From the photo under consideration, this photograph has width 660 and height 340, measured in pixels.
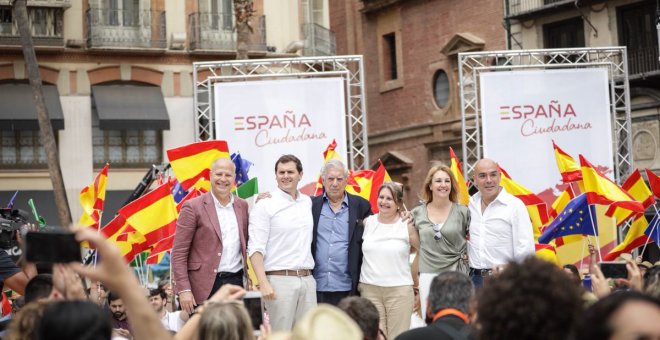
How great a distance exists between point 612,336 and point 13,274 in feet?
24.6

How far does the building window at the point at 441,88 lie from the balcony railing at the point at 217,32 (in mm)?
6075

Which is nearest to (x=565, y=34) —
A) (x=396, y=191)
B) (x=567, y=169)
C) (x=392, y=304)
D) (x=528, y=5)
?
(x=528, y=5)

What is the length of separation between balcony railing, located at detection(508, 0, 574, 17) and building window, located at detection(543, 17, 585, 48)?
56cm

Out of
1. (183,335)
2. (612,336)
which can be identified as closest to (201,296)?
(183,335)

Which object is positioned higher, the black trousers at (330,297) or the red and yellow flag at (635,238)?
the red and yellow flag at (635,238)

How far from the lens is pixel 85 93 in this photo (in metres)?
29.7

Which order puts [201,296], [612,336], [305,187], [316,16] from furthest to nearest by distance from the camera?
[316,16] → [305,187] → [201,296] → [612,336]

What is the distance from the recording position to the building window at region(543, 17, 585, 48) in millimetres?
30891

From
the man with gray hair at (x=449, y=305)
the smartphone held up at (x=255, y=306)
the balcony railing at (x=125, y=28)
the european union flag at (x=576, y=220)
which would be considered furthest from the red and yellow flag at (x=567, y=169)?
the balcony railing at (x=125, y=28)

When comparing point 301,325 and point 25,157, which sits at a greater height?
point 25,157

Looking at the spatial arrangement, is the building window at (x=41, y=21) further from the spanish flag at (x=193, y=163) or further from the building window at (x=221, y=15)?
the spanish flag at (x=193, y=163)

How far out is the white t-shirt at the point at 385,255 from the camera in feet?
33.5

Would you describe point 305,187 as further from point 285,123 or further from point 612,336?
point 612,336

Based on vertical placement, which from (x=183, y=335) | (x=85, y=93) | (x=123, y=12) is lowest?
(x=183, y=335)
